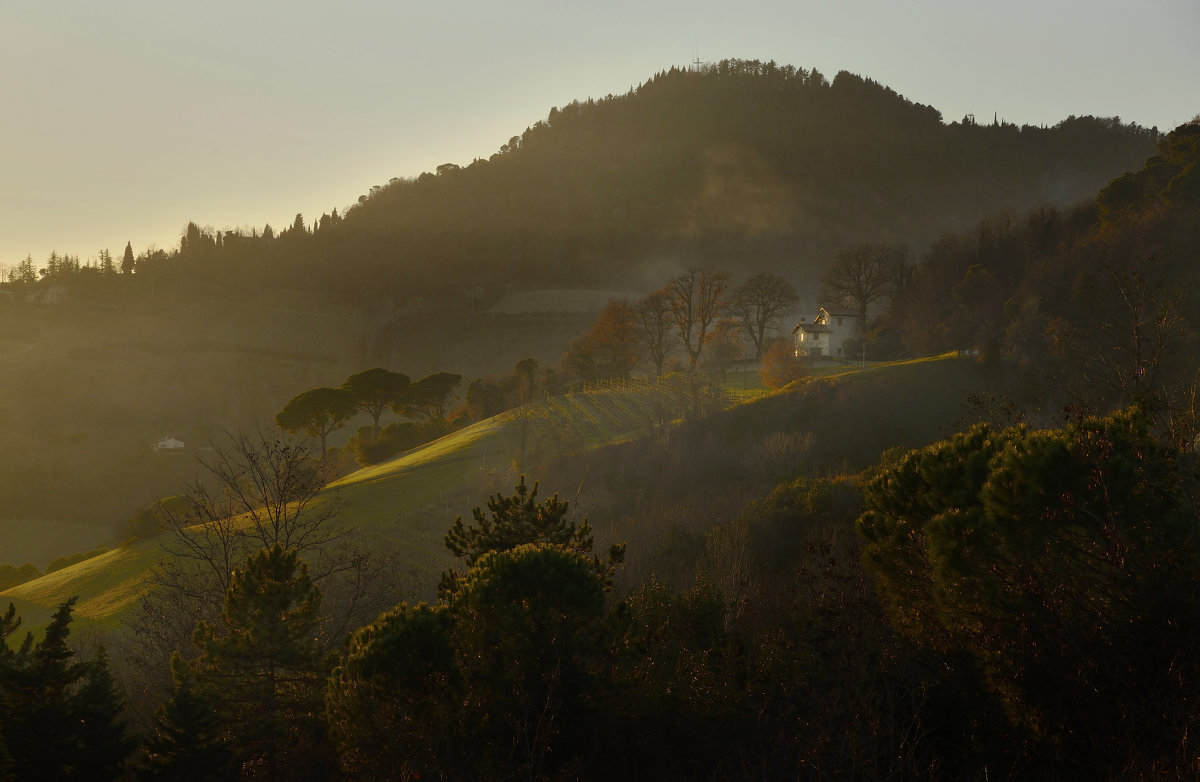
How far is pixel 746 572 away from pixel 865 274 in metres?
49.1

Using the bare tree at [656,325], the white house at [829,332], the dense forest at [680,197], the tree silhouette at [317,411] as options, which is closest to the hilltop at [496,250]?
the dense forest at [680,197]

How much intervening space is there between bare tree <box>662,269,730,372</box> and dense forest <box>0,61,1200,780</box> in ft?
1.05

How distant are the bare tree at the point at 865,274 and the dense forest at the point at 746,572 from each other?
0.53 meters

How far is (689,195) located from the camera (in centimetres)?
14000

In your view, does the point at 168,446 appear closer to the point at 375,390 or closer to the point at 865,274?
the point at 375,390

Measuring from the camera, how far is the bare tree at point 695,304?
2357 inches

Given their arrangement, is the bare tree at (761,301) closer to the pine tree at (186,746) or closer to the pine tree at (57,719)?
the pine tree at (57,719)

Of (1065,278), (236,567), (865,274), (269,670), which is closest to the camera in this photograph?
(269,670)

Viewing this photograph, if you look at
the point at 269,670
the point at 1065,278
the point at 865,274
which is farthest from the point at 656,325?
the point at 269,670

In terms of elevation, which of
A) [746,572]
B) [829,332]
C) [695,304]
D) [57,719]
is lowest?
[746,572]

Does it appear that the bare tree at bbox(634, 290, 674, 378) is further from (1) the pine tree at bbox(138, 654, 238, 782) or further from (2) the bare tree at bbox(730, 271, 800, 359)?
(1) the pine tree at bbox(138, 654, 238, 782)

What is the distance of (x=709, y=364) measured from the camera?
60.6 metres

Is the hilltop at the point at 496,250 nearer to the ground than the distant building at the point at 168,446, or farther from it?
farther from it

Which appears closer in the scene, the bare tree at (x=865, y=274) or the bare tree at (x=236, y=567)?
the bare tree at (x=236, y=567)
